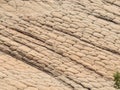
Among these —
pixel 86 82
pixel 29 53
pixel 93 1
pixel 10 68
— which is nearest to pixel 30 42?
pixel 29 53

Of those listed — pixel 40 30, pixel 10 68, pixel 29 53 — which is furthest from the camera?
pixel 40 30

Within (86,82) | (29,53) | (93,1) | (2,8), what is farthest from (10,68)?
(93,1)

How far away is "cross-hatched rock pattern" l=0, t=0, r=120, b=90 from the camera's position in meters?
7.79

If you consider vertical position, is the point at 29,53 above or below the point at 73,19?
below

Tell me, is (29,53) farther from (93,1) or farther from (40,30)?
(93,1)

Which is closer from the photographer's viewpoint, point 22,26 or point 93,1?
point 22,26

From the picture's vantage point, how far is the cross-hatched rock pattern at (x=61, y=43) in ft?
25.5

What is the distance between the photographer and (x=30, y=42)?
8.66 meters

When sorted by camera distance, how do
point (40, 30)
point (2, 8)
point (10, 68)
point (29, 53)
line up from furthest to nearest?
point (2, 8)
point (40, 30)
point (29, 53)
point (10, 68)

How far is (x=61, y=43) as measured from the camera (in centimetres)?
880

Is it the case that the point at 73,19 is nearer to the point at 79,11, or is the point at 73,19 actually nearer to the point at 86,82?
the point at 79,11

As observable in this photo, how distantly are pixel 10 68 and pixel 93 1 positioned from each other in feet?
11.4

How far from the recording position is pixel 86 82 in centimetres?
782

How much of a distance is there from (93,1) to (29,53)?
2.77 meters
